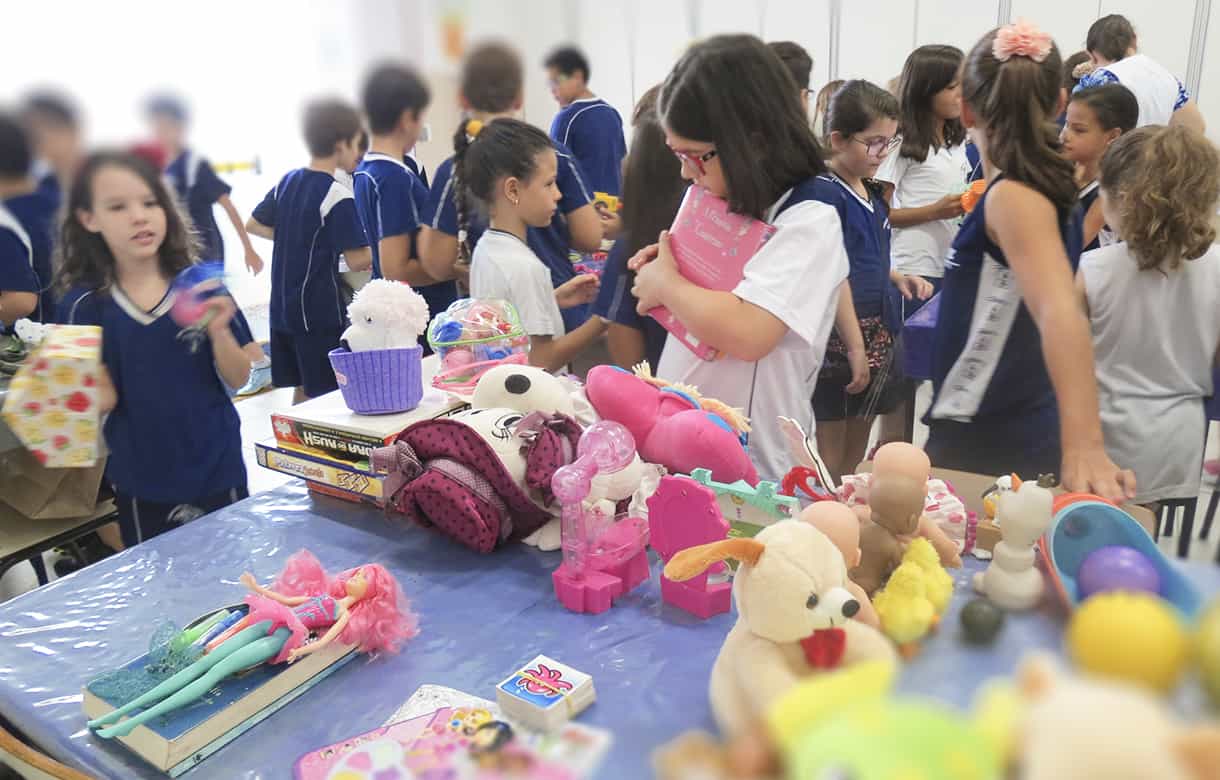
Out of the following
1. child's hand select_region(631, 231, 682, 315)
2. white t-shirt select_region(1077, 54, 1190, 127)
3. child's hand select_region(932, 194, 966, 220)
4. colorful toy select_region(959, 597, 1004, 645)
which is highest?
white t-shirt select_region(1077, 54, 1190, 127)

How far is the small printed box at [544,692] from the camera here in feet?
1.91

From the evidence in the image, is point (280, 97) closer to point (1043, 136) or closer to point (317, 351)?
point (1043, 136)

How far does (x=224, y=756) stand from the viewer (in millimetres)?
637

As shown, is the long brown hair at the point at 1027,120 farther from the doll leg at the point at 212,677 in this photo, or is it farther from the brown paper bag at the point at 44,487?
the brown paper bag at the point at 44,487

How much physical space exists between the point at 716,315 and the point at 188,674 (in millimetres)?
628

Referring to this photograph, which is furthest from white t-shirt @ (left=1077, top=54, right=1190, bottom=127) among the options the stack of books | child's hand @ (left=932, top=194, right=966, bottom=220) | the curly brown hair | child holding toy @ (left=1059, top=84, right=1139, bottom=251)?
the stack of books

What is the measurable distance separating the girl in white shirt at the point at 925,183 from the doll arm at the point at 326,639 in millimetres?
1303

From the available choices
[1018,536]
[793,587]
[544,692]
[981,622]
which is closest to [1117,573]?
[981,622]

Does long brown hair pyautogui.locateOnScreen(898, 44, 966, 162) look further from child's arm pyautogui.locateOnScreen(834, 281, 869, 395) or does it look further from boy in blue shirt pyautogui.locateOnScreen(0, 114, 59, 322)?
boy in blue shirt pyautogui.locateOnScreen(0, 114, 59, 322)

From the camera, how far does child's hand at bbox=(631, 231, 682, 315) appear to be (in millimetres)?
944

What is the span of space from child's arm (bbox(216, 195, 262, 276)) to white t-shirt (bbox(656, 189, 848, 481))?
0.61 m

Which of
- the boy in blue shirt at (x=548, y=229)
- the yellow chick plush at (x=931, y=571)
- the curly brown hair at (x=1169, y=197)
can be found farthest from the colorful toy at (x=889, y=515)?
the boy in blue shirt at (x=548, y=229)

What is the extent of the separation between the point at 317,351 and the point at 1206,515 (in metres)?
1.84

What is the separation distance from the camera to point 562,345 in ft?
4.91
